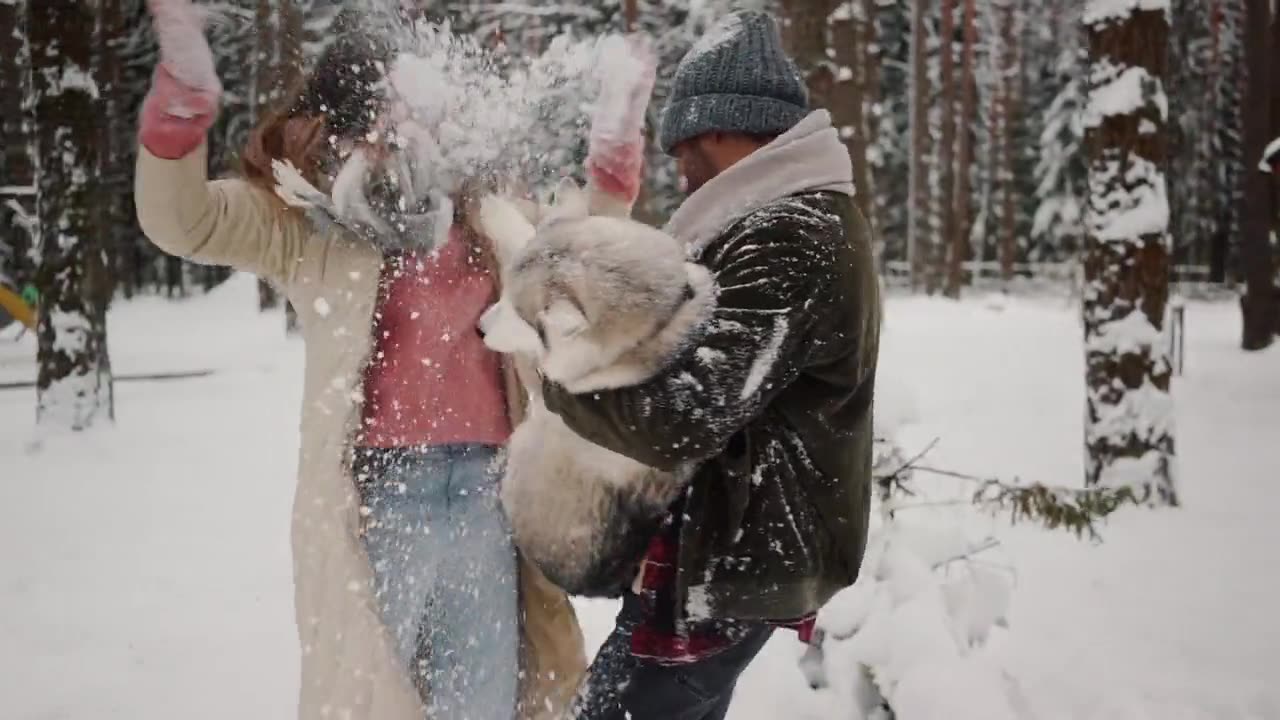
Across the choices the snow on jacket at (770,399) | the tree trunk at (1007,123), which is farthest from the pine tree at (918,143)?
the snow on jacket at (770,399)

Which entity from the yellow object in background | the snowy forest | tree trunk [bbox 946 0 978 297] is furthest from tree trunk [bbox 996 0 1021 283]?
the yellow object in background

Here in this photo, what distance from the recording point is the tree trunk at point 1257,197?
44.4ft

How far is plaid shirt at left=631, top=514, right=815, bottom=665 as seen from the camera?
1.72 m

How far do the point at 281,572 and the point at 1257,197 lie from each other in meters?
14.3

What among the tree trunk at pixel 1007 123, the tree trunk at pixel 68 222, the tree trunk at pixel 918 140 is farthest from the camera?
the tree trunk at pixel 1007 123

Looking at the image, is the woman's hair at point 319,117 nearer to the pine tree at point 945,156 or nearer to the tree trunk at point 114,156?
the tree trunk at point 114,156

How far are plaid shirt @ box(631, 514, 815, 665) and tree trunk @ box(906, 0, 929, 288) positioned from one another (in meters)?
24.7

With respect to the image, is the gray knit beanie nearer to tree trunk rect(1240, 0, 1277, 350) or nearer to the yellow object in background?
tree trunk rect(1240, 0, 1277, 350)

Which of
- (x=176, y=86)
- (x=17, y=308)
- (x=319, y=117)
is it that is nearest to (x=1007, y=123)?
(x=17, y=308)

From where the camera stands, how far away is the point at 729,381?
5.03 feet

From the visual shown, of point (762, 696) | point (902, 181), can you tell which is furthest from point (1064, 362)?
point (902, 181)

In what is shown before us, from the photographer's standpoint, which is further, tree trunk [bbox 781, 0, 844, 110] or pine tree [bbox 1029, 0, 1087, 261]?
pine tree [bbox 1029, 0, 1087, 261]

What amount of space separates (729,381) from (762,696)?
2.52 meters

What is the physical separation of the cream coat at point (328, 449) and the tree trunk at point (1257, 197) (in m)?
14.3
